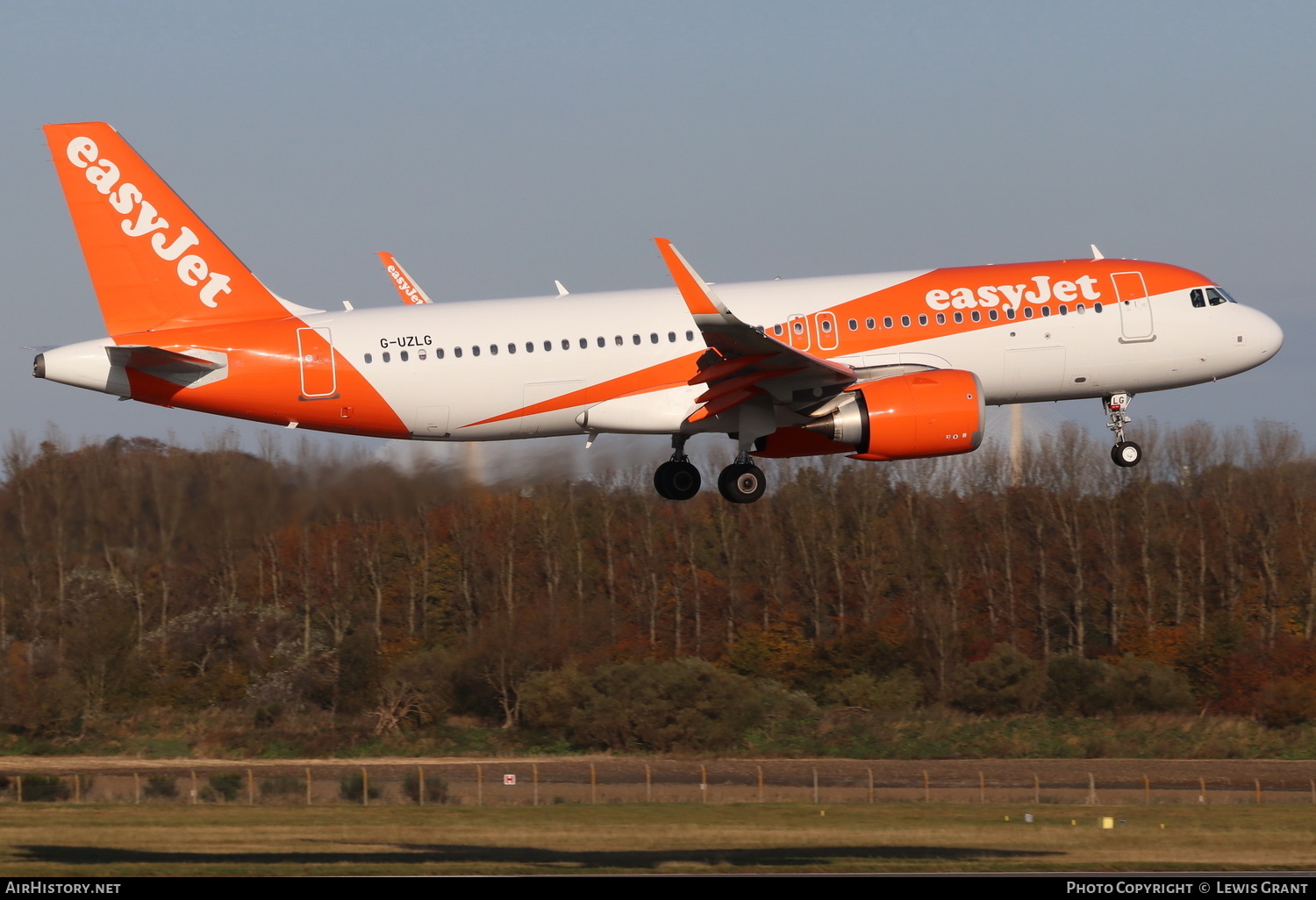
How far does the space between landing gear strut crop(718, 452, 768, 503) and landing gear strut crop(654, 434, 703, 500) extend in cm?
116

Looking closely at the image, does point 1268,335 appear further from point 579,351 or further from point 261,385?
point 261,385

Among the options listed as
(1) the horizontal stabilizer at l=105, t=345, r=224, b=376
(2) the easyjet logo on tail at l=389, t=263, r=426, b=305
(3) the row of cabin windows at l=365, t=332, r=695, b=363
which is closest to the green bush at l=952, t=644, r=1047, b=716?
(2) the easyjet logo on tail at l=389, t=263, r=426, b=305

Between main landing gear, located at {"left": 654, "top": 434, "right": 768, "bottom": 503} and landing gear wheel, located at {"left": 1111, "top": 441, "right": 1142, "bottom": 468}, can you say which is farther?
landing gear wheel, located at {"left": 1111, "top": 441, "right": 1142, "bottom": 468}

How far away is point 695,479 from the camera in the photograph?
3409 cm

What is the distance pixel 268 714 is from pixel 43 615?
32.5 feet

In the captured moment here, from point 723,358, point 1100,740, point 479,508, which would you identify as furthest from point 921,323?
point 1100,740

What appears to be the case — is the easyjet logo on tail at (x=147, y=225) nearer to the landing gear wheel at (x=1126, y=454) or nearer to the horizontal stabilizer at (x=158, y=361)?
the horizontal stabilizer at (x=158, y=361)

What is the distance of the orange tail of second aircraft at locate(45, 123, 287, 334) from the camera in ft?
104

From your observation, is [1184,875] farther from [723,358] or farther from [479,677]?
[479,677]

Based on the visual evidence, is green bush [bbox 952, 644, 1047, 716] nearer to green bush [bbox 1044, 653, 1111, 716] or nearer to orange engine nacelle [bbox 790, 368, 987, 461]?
green bush [bbox 1044, 653, 1111, 716]

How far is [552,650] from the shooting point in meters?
67.0

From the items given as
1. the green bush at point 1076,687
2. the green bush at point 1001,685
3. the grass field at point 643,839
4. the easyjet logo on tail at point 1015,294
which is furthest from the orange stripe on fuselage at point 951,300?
the green bush at point 1001,685

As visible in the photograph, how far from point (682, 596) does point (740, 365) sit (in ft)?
152

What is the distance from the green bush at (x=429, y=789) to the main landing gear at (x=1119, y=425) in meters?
22.7
